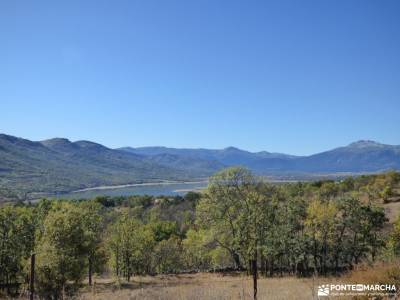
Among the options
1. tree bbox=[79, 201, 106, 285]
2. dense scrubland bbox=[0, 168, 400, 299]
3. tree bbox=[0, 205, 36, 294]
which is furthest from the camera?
tree bbox=[0, 205, 36, 294]

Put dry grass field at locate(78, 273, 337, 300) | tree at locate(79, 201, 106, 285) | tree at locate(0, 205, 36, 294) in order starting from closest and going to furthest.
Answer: dry grass field at locate(78, 273, 337, 300), tree at locate(79, 201, 106, 285), tree at locate(0, 205, 36, 294)

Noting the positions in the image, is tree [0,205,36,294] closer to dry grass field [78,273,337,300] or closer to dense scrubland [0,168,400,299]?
dense scrubland [0,168,400,299]

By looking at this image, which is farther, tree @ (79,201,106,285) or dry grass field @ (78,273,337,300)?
tree @ (79,201,106,285)

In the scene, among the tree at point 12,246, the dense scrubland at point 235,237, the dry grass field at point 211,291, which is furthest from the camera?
the tree at point 12,246

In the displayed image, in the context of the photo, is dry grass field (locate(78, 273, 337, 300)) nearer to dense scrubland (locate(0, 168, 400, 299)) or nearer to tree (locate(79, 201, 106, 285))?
dense scrubland (locate(0, 168, 400, 299))

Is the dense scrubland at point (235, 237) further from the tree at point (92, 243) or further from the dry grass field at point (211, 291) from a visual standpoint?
the dry grass field at point (211, 291)

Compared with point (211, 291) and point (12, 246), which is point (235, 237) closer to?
point (12, 246)

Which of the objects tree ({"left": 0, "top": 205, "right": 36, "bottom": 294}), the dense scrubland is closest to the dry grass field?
the dense scrubland

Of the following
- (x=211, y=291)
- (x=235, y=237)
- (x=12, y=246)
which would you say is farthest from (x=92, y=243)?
(x=211, y=291)

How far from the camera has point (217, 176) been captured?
50.6 meters

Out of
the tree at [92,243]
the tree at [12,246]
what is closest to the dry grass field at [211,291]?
the tree at [92,243]

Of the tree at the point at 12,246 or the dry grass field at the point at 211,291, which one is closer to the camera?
the dry grass field at the point at 211,291

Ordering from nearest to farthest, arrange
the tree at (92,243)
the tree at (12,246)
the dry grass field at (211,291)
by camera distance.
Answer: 1. the dry grass field at (211,291)
2. the tree at (92,243)
3. the tree at (12,246)

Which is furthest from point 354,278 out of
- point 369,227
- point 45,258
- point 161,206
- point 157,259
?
point 161,206
